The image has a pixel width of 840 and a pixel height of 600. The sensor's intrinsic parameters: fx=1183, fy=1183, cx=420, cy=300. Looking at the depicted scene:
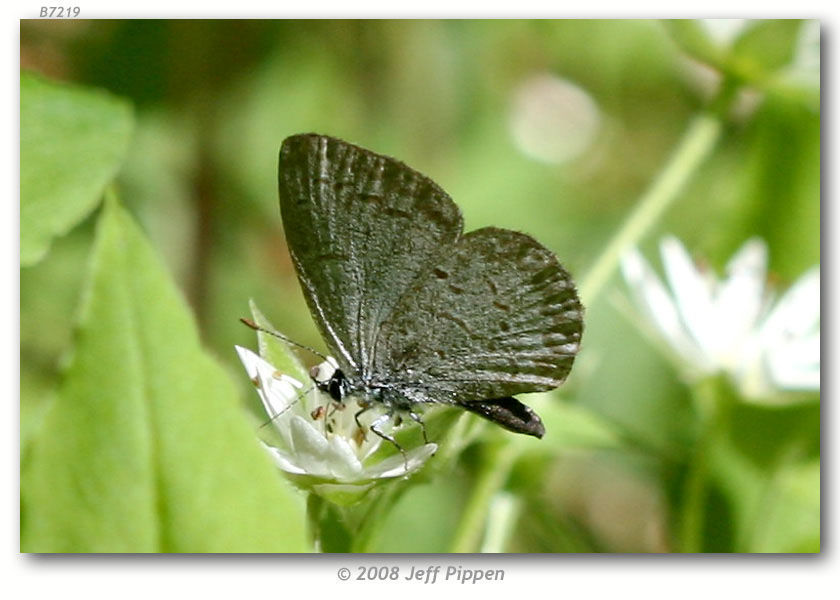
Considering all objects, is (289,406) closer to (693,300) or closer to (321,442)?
(321,442)

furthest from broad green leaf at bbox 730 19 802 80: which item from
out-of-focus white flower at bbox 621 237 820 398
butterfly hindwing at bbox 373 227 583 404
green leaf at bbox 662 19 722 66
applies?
butterfly hindwing at bbox 373 227 583 404

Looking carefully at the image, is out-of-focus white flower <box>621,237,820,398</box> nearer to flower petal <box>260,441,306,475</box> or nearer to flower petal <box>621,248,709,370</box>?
flower petal <box>621,248,709,370</box>

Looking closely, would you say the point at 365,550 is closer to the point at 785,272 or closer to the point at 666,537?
the point at 666,537

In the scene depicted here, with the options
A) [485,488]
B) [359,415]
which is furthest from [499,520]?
[359,415]

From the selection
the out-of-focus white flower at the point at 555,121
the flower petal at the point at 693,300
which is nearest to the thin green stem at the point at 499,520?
the flower petal at the point at 693,300

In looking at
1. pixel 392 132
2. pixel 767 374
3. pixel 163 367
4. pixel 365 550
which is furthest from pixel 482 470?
pixel 392 132
